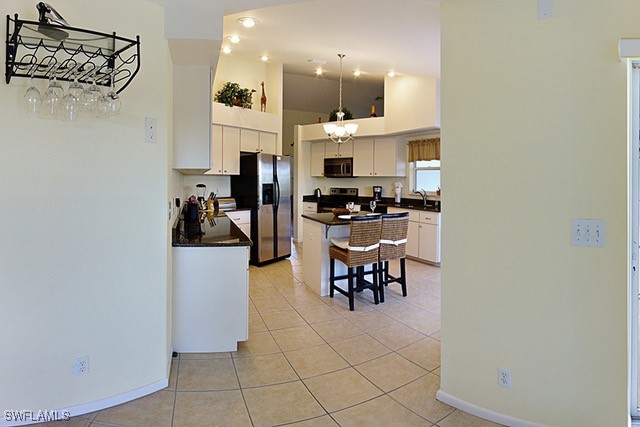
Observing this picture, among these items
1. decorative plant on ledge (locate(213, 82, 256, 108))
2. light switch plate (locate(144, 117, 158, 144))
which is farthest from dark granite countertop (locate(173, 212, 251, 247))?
decorative plant on ledge (locate(213, 82, 256, 108))

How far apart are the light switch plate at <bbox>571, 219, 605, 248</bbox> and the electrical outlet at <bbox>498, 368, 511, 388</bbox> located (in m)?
0.78

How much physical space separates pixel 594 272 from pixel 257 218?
446 cm

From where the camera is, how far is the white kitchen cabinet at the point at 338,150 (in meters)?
7.36

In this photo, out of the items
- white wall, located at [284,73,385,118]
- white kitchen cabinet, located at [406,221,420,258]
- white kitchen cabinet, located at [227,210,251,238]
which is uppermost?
white wall, located at [284,73,385,118]

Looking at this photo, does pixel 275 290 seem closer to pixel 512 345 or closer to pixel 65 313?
pixel 65 313

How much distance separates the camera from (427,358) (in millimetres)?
2816

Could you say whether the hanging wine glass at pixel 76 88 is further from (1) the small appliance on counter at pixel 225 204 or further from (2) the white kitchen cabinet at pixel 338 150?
(2) the white kitchen cabinet at pixel 338 150

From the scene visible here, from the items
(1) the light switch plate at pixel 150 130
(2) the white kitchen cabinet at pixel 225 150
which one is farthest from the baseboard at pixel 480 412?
(2) the white kitchen cabinet at pixel 225 150

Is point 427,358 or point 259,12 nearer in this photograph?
point 427,358

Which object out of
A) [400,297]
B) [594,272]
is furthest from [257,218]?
[594,272]

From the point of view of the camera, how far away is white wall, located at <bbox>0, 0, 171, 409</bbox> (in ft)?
6.25

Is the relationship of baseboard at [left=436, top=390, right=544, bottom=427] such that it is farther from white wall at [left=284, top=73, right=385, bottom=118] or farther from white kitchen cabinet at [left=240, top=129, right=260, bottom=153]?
white wall at [left=284, top=73, right=385, bottom=118]

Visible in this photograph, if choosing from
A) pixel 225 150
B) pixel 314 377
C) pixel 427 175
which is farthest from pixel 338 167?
pixel 314 377

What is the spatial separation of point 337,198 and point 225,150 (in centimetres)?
289
